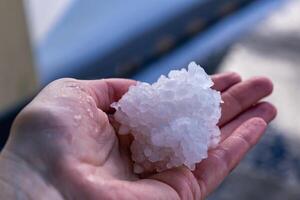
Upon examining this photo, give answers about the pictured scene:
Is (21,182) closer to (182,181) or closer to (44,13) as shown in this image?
(182,181)

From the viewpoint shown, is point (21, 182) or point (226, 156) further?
point (226, 156)

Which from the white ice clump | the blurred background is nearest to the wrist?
the white ice clump

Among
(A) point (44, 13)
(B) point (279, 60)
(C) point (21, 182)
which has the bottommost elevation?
(B) point (279, 60)

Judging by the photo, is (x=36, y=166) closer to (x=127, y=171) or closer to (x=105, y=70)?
(x=127, y=171)

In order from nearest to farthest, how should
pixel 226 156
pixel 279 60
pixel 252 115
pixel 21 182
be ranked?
pixel 21 182 < pixel 226 156 < pixel 252 115 < pixel 279 60

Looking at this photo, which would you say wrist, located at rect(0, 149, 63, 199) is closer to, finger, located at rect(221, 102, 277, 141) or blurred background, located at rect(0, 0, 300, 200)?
finger, located at rect(221, 102, 277, 141)

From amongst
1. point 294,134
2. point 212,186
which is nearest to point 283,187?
point 294,134

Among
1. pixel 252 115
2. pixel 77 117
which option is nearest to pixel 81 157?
pixel 77 117
